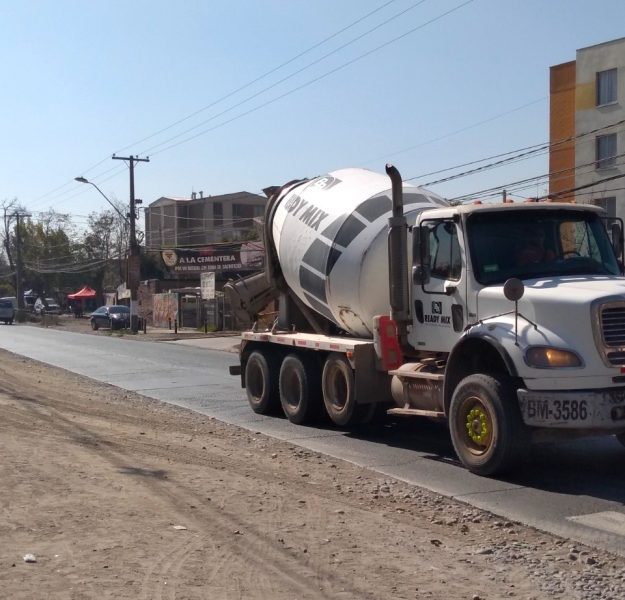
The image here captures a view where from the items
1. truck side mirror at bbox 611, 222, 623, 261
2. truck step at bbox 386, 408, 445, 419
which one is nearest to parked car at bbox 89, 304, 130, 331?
truck step at bbox 386, 408, 445, 419

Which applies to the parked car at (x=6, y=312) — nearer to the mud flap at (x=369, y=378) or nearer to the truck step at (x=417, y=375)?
the mud flap at (x=369, y=378)

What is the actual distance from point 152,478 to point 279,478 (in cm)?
123

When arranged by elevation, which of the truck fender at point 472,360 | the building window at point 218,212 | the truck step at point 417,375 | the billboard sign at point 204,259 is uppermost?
the building window at point 218,212

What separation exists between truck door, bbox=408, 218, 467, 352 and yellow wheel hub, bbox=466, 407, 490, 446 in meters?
1.00

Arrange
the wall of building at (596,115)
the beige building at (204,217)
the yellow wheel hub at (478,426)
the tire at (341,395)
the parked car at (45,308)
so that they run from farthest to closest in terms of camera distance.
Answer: the beige building at (204,217), the parked car at (45,308), the wall of building at (596,115), the tire at (341,395), the yellow wheel hub at (478,426)

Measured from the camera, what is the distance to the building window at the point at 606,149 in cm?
4591

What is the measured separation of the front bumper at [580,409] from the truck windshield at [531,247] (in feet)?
5.06

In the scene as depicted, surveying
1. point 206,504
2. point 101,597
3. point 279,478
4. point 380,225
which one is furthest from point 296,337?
point 101,597

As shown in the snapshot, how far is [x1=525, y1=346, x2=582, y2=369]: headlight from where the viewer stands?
8.27 metres

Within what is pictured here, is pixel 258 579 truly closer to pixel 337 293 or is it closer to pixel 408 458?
pixel 408 458

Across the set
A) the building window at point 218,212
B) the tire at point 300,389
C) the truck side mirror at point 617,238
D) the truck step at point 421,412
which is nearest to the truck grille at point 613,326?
the truck side mirror at point 617,238

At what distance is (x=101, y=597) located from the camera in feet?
17.0

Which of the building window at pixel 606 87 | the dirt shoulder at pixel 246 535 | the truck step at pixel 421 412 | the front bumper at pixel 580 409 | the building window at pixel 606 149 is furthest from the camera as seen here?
the building window at pixel 606 87

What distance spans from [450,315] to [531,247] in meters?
1.12
